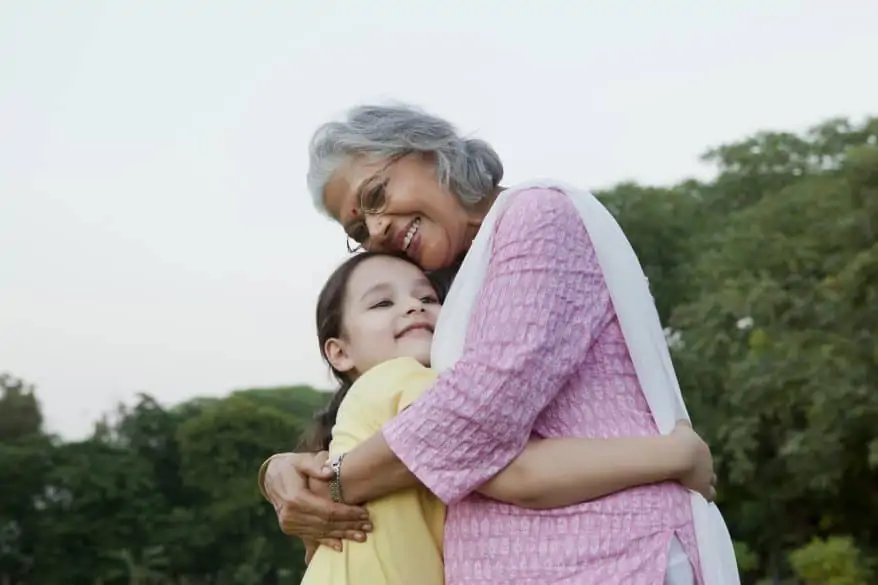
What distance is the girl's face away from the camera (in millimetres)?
2336

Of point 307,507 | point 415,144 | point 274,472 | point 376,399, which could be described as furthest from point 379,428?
point 415,144

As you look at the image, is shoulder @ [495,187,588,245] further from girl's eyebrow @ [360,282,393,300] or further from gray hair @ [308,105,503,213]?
girl's eyebrow @ [360,282,393,300]

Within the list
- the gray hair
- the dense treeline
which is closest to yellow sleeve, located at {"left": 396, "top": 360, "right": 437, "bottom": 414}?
the gray hair

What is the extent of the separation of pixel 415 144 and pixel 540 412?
0.56 m

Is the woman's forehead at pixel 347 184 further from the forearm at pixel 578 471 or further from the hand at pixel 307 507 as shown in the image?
the forearm at pixel 578 471

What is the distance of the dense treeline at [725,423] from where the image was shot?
16.1 meters

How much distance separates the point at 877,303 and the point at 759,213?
13.9ft

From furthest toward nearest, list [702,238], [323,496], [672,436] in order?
[702,238]
[323,496]
[672,436]

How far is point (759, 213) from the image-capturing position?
19391mm

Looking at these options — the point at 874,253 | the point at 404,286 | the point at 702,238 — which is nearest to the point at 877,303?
the point at 874,253

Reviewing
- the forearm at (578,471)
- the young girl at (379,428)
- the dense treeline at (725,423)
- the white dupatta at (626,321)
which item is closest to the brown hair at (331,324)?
the young girl at (379,428)

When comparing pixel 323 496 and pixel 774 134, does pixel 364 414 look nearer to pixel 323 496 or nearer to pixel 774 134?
pixel 323 496

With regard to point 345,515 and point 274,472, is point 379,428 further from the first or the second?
point 274,472

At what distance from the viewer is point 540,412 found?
1.97 m
